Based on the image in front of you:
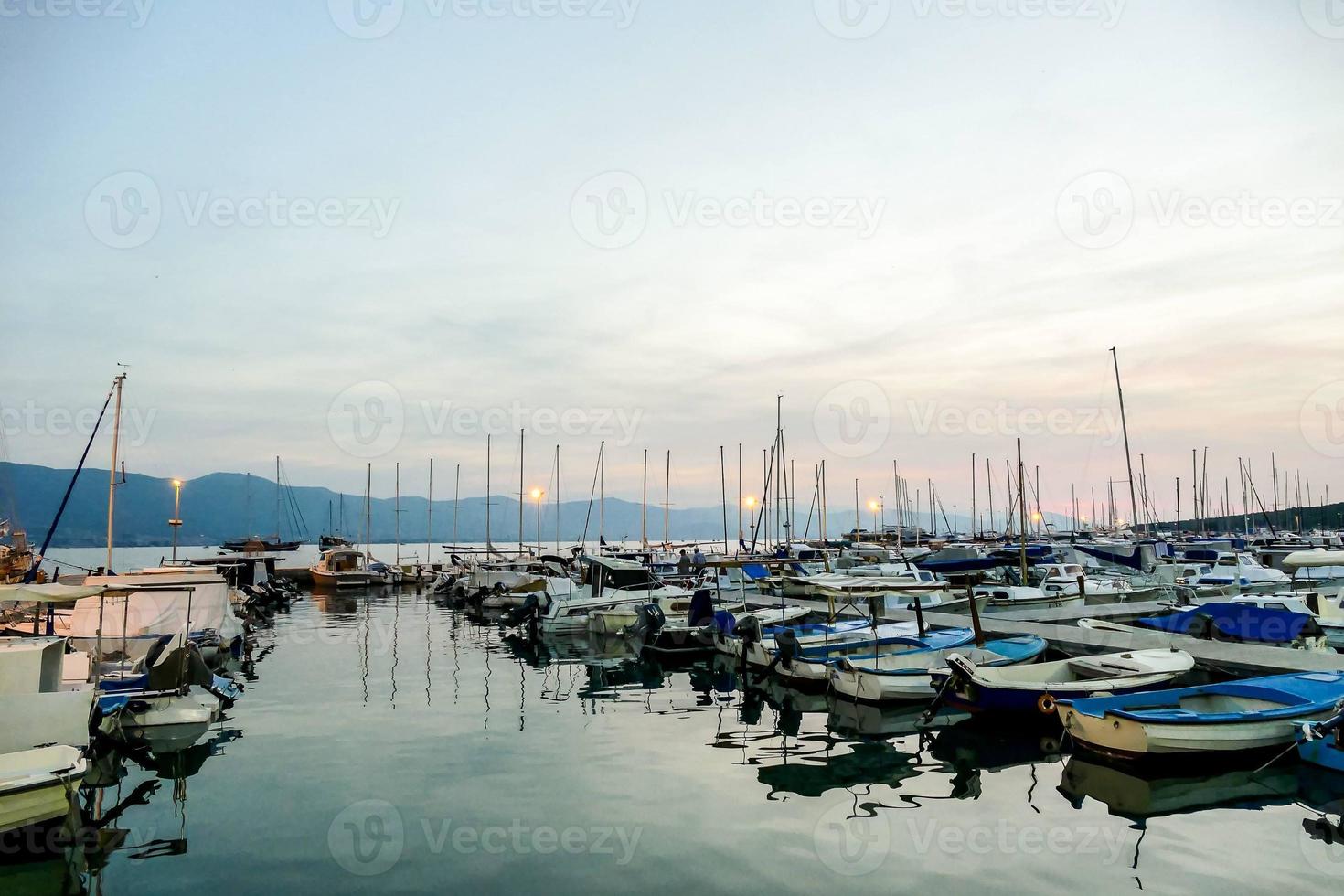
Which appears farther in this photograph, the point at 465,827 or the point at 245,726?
the point at 245,726

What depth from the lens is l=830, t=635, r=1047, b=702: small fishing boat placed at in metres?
16.4

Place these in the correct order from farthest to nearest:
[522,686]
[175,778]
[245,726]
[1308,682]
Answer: [522,686] < [245,726] < [1308,682] < [175,778]

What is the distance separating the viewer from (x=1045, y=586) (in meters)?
31.3

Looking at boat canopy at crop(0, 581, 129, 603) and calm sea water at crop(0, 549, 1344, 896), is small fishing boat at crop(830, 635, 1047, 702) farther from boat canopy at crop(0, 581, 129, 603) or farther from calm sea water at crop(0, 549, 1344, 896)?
boat canopy at crop(0, 581, 129, 603)

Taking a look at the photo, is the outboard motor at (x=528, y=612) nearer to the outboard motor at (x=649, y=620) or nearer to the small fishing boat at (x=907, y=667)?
the outboard motor at (x=649, y=620)

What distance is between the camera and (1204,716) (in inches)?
461

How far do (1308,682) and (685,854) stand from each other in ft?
36.9

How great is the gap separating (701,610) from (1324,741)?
15907mm

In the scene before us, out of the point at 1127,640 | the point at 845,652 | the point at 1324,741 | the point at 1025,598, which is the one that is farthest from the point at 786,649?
the point at 1025,598

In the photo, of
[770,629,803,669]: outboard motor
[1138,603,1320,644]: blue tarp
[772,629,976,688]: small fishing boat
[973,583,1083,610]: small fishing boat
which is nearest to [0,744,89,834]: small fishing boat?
[772,629,976,688]: small fishing boat

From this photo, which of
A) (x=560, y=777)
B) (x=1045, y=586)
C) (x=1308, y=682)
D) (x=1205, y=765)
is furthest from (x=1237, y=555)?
(x=560, y=777)

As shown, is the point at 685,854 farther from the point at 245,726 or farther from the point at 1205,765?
the point at 245,726

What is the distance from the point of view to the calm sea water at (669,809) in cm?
872

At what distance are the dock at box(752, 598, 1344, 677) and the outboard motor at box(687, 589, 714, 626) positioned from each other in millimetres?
5416
